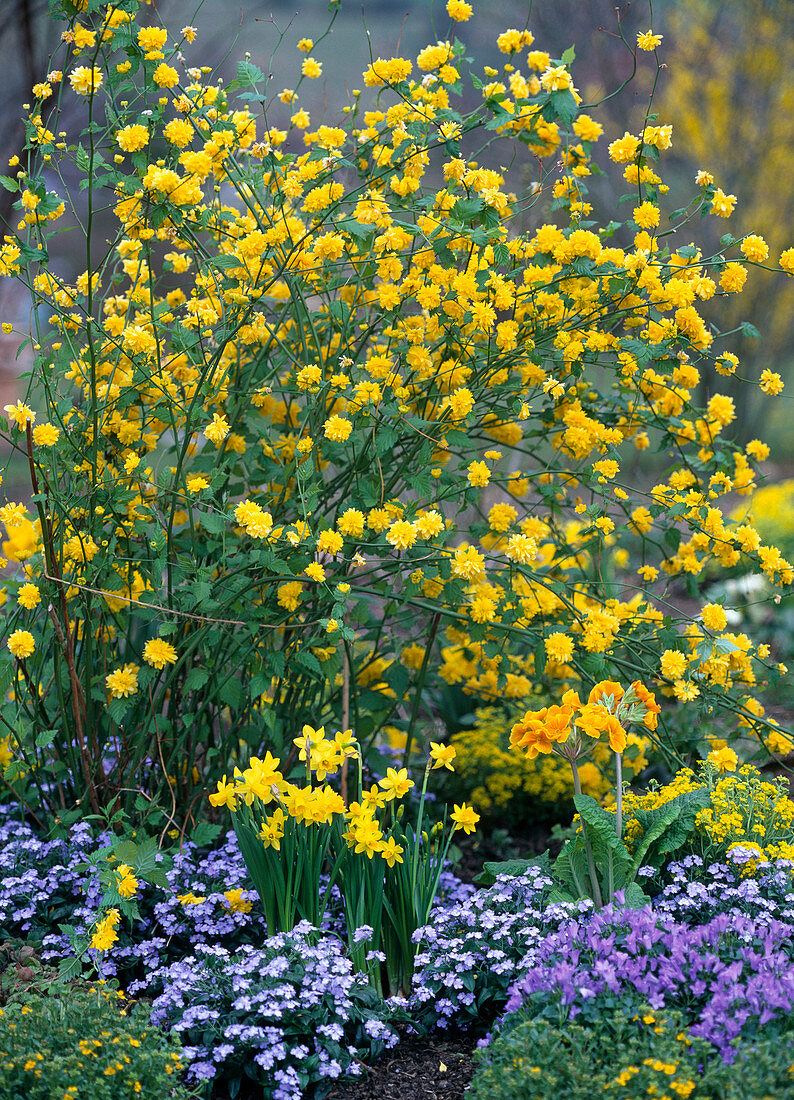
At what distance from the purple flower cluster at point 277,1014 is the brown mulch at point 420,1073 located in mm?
40

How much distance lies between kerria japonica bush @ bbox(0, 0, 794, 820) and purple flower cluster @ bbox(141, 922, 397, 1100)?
493 mm

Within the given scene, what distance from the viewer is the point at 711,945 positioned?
6.66 feet

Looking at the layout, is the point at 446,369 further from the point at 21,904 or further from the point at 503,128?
the point at 21,904

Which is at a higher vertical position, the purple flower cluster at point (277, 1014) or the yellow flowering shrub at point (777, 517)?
the yellow flowering shrub at point (777, 517)

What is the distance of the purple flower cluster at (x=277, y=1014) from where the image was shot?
1965 millimetres

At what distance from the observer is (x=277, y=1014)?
1.97 metres

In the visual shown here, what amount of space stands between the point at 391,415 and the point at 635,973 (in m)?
1.36

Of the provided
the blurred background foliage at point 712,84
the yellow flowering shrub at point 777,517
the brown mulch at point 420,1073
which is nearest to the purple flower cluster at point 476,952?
the brown mulch at point 420,1073

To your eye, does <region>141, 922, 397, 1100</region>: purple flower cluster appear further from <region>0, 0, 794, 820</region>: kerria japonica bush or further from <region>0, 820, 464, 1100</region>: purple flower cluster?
<region>0, 0, 794, 820</region>: kerria japonica bush

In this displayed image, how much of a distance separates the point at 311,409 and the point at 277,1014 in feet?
4.73

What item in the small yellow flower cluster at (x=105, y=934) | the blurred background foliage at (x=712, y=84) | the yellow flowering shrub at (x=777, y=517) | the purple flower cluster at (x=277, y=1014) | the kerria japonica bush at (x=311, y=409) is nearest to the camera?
the purple flower cluster at (x=277, y=1014)

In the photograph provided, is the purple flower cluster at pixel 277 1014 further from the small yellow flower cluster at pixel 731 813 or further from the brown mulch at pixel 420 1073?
the small yellow flower cluster at pixel 731 813

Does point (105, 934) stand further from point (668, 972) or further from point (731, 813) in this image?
point (731, 813)

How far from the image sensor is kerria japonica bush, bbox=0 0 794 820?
7.88 feet
